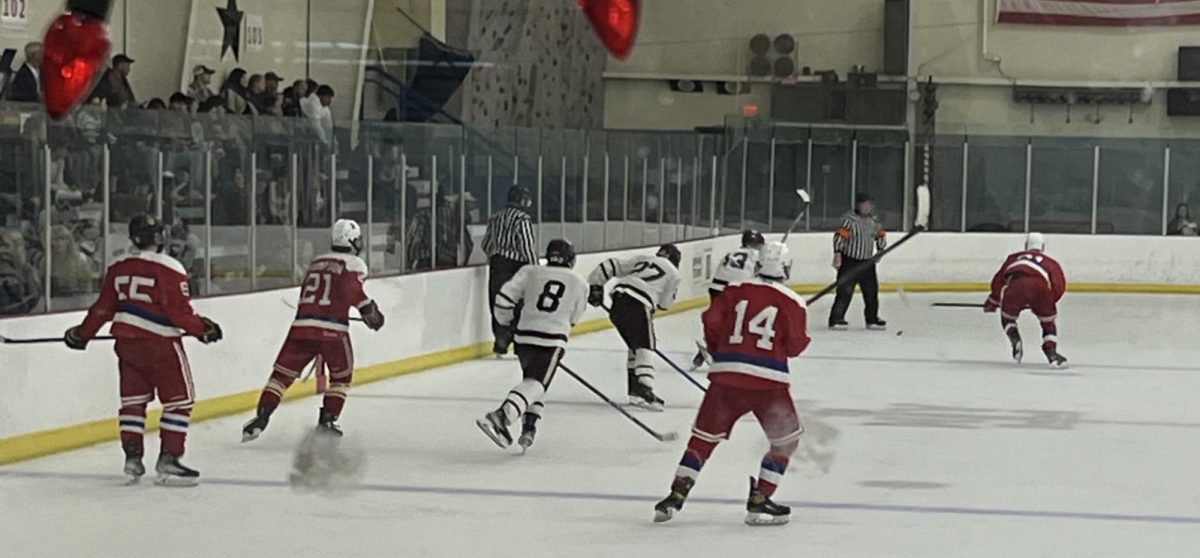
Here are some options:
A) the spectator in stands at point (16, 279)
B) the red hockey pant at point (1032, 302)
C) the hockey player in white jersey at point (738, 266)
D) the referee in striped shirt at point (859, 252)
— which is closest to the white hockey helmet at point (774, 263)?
the spectator in stands at point (16, 279)

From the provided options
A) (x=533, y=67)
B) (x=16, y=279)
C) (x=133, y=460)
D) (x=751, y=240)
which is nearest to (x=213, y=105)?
(x=16, y=279)

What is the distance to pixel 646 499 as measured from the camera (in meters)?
7.23

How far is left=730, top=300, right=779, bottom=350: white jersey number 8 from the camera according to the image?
648 cm

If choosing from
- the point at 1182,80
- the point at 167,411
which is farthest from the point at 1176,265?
the point at 167,411

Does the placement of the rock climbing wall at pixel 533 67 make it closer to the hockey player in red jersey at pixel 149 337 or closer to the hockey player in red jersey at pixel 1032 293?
the hockey player in red jersey at pixel 149 337

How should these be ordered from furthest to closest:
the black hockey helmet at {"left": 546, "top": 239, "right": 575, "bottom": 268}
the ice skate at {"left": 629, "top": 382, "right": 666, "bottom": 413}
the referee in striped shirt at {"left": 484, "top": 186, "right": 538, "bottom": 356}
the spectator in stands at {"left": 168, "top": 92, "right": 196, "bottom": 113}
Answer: the referee in striped shirt at {"left": 484, "top": 186, "right": 538, "bottom": 356}, the ice skate at {"left": 629, "top": 382, "right": 666, "bottom": 413}, the spectator in stands at {"left": 168, "top": 92, "right": 196, "bottom": 113}, the black hockey helmet at {"left": 546, "top": 239, "right": 575, "bottom": 268}

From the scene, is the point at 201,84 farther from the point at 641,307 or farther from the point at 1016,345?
the point at 1016,345

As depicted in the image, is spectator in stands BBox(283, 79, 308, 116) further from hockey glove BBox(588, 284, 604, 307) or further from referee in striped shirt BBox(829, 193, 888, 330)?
referee in striped shirt BBox(829, 193, 888, 330)

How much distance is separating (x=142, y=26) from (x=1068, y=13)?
47.9ft

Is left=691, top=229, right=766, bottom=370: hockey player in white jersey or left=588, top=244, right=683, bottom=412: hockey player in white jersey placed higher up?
left=691, top=229, right=766, bottom=370: hockey player in white jersey

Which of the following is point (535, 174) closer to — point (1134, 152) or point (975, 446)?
point (975, 446)

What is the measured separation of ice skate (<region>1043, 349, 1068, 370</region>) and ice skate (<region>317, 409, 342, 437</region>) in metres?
5.91

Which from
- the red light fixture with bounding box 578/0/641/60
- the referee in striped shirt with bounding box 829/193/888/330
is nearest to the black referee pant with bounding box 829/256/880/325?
the referee in striped shirt with bounding box 829/193/888/330

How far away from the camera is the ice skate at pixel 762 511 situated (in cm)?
652
